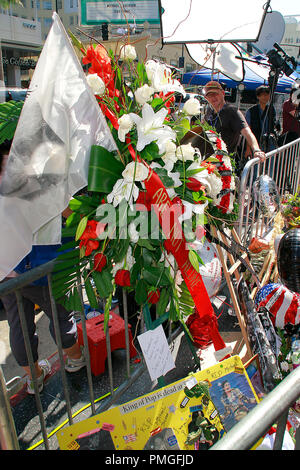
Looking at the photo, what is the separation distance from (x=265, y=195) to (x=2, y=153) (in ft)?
7.39

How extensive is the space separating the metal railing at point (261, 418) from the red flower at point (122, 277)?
2.68 ft

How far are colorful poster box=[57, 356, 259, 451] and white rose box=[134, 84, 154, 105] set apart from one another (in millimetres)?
1254

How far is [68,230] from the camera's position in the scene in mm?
1521

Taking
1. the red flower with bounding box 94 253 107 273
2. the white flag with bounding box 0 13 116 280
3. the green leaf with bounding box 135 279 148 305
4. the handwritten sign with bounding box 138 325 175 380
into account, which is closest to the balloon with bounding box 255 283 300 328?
the handwritten sign with bounding box 138 325 175 380

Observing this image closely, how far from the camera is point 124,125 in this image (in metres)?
1.44

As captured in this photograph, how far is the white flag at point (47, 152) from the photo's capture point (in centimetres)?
132

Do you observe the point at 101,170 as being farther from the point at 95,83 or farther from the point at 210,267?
the point at 210,267

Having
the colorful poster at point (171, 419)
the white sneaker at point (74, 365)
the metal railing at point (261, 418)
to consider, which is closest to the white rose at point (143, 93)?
the metal railing at point (261, 418)

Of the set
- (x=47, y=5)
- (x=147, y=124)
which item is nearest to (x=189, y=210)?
(x=147, y=124)

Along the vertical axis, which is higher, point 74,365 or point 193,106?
point 193,106

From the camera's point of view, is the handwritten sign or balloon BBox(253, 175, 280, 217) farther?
balloon BBox(253, 175, 280, 217)

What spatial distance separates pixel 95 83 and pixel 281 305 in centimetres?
162

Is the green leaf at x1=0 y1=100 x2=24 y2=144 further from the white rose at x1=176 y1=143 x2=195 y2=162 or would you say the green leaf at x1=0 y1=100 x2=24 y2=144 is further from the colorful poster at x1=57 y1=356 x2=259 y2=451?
the colorful poster at x1=57 y1=356 x2=259 y2=451

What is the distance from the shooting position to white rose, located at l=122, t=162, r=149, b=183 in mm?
1437
